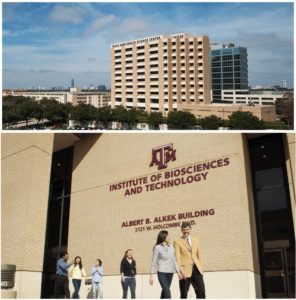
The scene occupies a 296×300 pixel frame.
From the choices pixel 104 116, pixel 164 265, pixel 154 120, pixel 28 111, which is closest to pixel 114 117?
pixel 104 116

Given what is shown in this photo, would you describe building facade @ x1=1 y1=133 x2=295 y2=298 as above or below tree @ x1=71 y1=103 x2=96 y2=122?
below

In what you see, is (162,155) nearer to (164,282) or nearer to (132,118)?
(164,282)

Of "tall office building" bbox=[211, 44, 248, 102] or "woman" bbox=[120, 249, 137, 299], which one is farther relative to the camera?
"tall office building" bbox=[211, 44, 248, 102]

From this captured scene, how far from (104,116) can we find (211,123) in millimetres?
28000

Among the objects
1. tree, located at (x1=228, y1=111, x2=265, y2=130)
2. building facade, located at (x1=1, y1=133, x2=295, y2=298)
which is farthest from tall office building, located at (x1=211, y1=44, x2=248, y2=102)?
building facade, located at (x1=1, y1=133, x2=295, y2=298)

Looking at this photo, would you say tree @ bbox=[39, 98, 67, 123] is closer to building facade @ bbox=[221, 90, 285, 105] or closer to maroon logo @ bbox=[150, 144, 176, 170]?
building facade @ bbox=[221, 90, 285, 105]

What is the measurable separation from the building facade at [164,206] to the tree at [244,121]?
93.1m

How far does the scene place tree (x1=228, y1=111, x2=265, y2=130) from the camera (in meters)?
106

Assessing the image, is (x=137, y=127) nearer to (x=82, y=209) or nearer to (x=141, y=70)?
(x=141, y=70)

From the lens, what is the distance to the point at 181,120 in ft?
352

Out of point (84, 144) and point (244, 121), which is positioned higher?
point (244, 121)

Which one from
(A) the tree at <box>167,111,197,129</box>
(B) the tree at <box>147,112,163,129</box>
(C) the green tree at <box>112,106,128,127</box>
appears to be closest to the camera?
(A) the tree at <box>167,111,197,129</box>

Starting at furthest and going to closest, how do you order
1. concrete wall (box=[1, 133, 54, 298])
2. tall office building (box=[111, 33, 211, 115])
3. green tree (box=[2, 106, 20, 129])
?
tall office building (box=[111, 33, 211, 115]) → green tree (box=[2, 106, 20, 129]) → concrete wall (box=[1, 133, 54, 298])

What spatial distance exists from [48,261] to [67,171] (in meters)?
3.06
